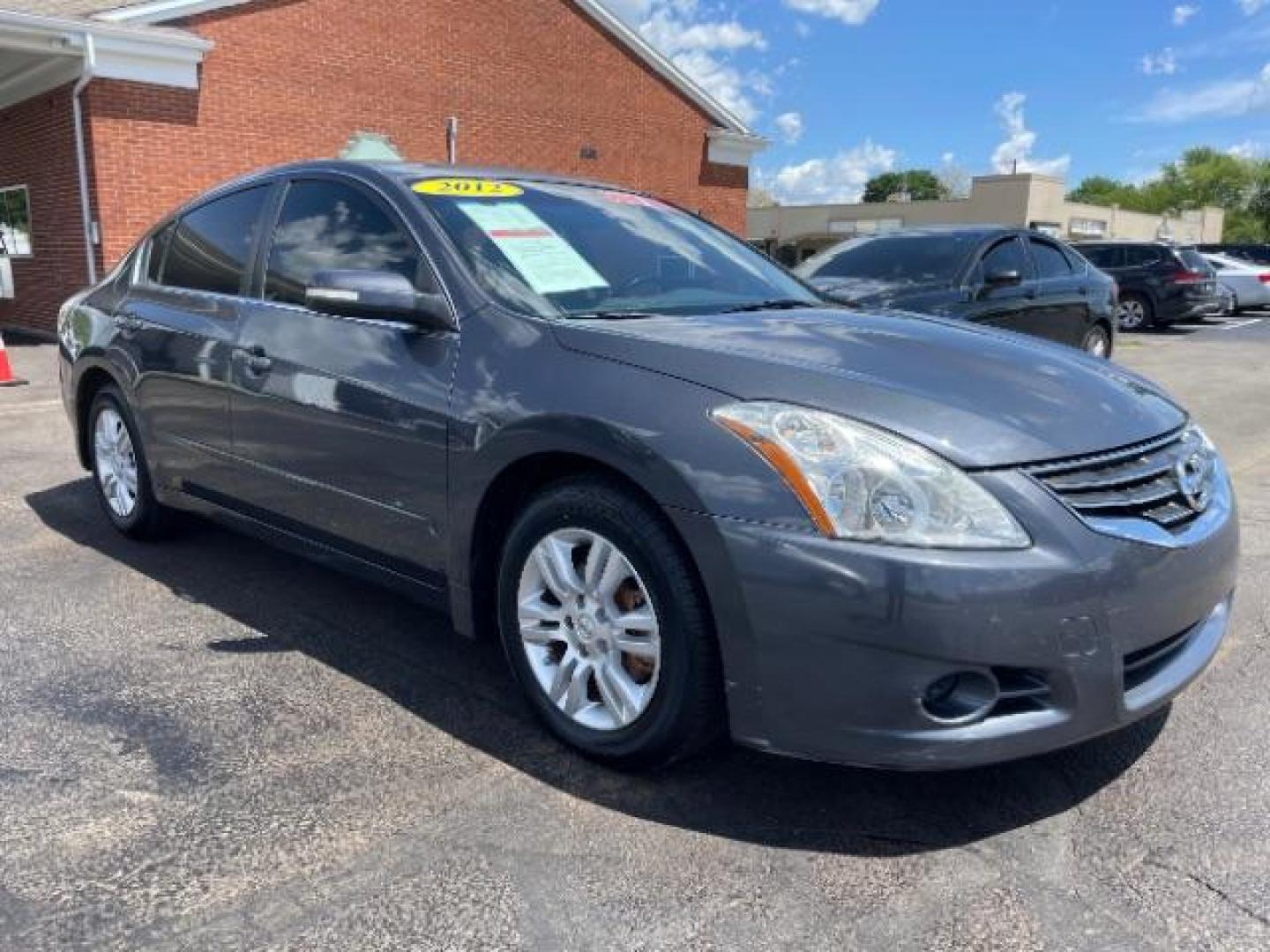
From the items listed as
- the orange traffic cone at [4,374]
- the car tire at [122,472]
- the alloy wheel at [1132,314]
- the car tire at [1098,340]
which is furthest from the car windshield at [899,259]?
the alloy wheel at [1132,314]

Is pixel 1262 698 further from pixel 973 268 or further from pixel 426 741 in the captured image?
pixel 973 268

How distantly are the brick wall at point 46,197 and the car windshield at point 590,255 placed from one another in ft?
37.4

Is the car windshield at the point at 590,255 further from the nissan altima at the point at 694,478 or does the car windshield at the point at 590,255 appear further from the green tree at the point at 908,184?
the green tree at the point at 908,184

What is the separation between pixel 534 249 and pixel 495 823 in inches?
67.8

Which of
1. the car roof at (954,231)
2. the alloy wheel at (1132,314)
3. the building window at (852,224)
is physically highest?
the building window at (852,224)

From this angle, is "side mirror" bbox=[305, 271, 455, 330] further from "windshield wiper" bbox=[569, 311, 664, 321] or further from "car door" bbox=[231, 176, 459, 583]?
"windshield wiper" bbox=[569, 311, 664, 321]

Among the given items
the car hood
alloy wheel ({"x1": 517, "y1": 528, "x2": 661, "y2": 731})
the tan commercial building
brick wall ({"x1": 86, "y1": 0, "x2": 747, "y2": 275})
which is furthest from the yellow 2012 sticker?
the tan commercial building

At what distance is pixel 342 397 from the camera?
3.44m

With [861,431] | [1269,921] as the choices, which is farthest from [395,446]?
[1269,921]

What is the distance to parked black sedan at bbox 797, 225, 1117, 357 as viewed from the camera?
779cm

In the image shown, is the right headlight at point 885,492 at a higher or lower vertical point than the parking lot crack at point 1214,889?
higher

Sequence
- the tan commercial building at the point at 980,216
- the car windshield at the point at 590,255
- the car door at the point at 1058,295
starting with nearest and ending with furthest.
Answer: the car windshield at the point at 590,255 → the car door at the point at 1058,295 → the tan commercial building at the point at 980,216

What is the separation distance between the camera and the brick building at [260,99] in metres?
12.8

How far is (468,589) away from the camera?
3.18m
